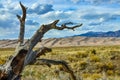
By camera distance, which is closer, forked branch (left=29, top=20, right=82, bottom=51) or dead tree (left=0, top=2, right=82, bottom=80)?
dead tree (left=0, top=2, right=82, bottom=80)

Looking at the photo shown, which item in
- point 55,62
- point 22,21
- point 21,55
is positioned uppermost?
point 22,21

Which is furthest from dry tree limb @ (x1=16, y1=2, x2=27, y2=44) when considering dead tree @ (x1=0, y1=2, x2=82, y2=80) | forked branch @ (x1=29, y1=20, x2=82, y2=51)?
forked branch @ (x1=29, y1=20, x2=82, y2=51)

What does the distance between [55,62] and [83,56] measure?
1022 inches

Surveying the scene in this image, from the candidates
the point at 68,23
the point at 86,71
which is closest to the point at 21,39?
the point at 68,23

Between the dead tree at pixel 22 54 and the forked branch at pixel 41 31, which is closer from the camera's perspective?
the dead tree at pixel 22 54

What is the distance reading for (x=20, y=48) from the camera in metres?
6.86

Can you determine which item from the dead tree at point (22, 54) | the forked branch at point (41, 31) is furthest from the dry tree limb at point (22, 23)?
the forked branch at point (41, 31)

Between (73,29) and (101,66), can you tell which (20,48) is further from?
(101,66)

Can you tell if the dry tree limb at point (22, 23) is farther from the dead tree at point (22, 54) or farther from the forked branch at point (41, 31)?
the forked branch at point (41, 31)

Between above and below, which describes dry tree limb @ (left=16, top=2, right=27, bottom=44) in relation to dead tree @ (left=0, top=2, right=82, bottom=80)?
above

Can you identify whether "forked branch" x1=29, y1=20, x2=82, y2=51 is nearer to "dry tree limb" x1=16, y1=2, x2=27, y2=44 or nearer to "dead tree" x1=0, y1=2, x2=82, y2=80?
"dead tree" x1=0, y1=2, x2=82, y2=80

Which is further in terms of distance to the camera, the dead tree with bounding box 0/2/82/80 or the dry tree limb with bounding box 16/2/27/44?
the dry tree limb with bounding box 16/2/27/44

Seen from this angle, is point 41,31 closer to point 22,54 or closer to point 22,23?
point 22,23

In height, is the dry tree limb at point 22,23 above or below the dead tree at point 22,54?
above
